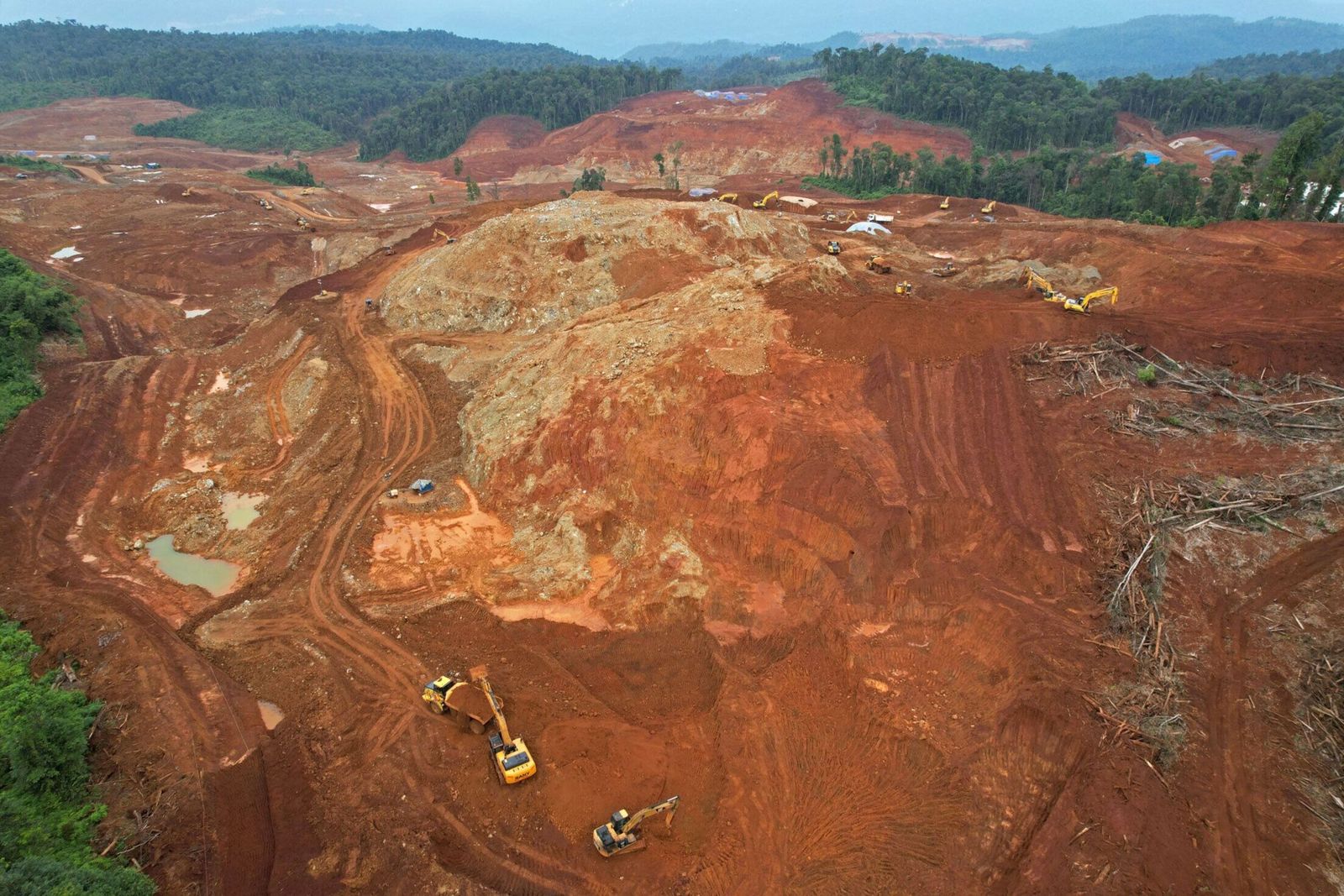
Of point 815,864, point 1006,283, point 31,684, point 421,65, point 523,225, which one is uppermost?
point 421,65

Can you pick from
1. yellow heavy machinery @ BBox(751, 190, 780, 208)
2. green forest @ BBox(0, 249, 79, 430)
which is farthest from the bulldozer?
green forest @ BBox(0, 249, 79, 430)

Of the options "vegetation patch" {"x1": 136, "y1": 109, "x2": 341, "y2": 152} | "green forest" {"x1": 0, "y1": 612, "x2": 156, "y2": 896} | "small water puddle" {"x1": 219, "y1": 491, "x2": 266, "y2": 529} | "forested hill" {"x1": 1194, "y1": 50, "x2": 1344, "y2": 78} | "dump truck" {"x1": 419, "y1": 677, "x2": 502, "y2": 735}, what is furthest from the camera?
"forested hill" {"x1": 1194, "y1": 50, "x2": 1344, "y2": 78}

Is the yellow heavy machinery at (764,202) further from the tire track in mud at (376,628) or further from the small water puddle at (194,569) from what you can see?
the small water puddle at (194,569)

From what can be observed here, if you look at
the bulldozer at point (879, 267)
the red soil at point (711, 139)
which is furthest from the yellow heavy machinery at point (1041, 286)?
the red soil at point (711, 139)

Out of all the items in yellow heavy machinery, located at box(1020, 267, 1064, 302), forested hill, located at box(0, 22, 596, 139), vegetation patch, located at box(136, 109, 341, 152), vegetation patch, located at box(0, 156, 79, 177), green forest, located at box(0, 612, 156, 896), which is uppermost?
forested hill, located at box(0, 22, 596, 139)

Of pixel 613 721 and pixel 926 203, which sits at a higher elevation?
pixel 926 203

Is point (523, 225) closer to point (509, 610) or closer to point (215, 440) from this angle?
point (215, 440)

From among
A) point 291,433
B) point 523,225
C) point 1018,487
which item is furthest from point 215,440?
point 1018,487

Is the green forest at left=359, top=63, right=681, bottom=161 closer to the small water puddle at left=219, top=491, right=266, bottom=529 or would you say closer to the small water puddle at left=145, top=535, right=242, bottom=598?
the small water puddle at left=219, top=491, right=266, bottom=529
